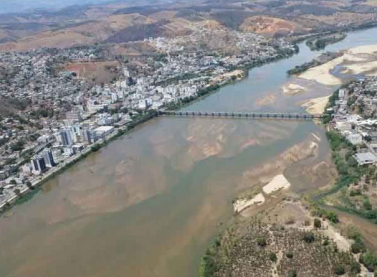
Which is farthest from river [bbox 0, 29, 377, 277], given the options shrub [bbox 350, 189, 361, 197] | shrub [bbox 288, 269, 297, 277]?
shrub [bbox 288, 269, 297, 277]

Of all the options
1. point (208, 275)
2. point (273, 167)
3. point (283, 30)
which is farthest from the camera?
point (283, 30)

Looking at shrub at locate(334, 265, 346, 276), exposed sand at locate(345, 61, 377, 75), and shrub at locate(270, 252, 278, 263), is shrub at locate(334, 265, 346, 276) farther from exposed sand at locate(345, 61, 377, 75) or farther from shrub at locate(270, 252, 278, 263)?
exposed sand at locate(345, 61, 377, 75)

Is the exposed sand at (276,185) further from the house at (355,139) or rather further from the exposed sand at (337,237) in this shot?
the house at (355,139)

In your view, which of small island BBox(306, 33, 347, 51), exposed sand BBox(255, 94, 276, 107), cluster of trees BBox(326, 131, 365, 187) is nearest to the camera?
cluster of trees BBox(326, 131, 365, 187)

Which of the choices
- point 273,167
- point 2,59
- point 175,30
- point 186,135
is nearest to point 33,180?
point 186,135

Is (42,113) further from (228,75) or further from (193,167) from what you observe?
(228,75)

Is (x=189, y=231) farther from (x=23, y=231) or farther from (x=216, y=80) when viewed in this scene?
(x=216, y=80)
